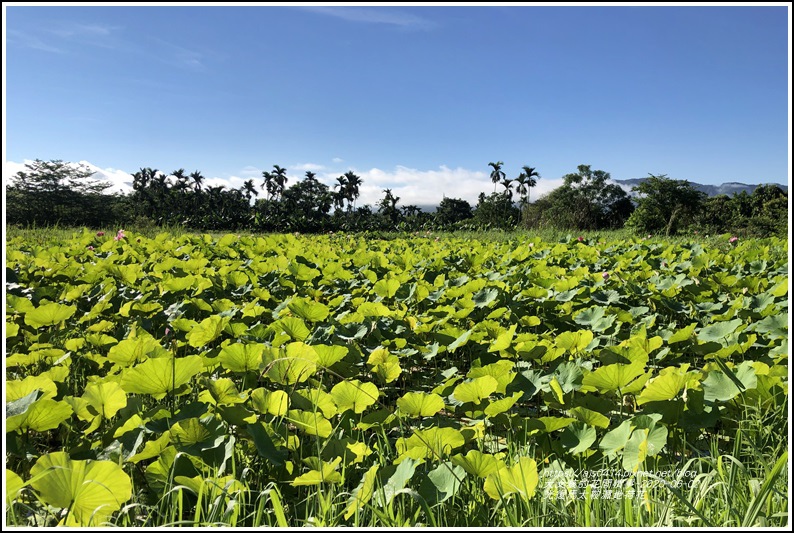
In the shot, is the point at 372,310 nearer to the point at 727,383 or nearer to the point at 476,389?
the point at 476,389

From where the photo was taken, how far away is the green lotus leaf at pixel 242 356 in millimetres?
1590

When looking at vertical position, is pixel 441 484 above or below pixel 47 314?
below

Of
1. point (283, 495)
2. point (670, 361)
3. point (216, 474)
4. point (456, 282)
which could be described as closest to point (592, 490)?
point (283, 495)

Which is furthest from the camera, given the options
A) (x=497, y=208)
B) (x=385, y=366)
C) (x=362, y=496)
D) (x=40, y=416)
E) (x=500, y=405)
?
(x=497, y=208)

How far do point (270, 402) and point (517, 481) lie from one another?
0.66 m

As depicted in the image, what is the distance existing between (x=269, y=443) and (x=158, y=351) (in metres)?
0.62

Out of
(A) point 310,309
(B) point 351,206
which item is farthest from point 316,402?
(B) point 351,206

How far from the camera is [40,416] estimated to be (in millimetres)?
1225

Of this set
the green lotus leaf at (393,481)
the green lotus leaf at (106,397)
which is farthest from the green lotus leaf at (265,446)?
the green lotus leaf at (106,397)

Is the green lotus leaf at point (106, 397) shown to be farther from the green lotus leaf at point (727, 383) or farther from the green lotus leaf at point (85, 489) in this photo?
the green lotus leaf at point (727, 383)

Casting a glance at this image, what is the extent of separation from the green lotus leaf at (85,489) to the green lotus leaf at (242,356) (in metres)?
0.60

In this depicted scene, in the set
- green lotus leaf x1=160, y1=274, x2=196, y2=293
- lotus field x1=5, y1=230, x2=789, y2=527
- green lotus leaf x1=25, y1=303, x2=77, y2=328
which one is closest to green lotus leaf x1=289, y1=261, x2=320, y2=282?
green lotus leaf x1=160, y1=274, x2=196, y2=293

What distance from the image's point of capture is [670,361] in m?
2.62

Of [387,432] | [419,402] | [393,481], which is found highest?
[419,402]
